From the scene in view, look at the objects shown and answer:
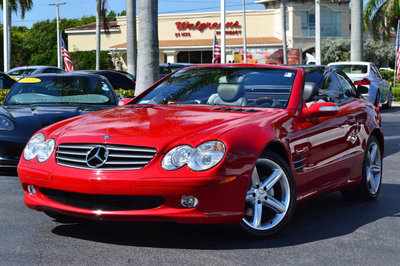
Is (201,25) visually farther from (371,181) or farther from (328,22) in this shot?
(371,181)

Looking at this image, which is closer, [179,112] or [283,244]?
[283,244]

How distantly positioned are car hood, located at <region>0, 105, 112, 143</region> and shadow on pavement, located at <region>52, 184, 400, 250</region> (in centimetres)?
313

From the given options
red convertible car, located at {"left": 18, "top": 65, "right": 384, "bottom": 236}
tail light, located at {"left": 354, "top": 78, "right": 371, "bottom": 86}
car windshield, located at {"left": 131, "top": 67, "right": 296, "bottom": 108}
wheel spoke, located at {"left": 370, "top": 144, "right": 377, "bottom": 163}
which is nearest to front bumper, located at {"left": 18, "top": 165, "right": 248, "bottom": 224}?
red convertible car, located at {"left": 18, "top": 65, "right": 384, "bottom": 236}

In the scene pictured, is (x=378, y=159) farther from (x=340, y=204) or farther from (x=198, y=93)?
(x=198, y=93)

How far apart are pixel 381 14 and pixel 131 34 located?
27.2m

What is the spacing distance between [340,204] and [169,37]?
202ft

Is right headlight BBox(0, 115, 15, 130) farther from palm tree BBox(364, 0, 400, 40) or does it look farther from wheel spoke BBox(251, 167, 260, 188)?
palm tree BBox(364, 0, 400, 40)

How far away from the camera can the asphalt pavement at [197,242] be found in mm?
4828

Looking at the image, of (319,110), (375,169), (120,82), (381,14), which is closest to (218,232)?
(319,110)

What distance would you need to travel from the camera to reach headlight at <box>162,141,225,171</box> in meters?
4.84

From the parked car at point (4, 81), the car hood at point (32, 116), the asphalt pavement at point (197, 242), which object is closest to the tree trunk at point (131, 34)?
the parked car at point (4, 81)

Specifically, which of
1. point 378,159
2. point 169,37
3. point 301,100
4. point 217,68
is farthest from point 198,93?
point 169,37

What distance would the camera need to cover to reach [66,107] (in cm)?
978

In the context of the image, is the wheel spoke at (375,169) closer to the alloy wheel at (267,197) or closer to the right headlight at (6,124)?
the alloy wheel at (267,197)
